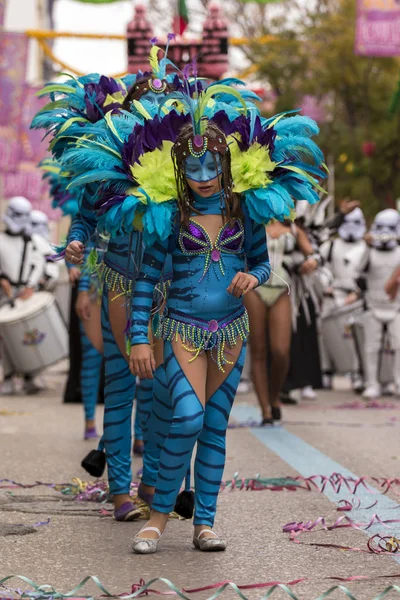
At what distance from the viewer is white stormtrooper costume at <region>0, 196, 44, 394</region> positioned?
15.2m

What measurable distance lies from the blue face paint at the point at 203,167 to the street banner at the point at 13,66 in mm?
21401

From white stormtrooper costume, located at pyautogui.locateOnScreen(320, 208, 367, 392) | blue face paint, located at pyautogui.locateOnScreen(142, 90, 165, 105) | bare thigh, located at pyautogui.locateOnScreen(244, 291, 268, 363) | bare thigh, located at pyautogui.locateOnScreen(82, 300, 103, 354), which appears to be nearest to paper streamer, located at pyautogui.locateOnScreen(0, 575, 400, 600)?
blue face paint, located at pyautogui.locateOnScreen(142, 90, 165, 105)

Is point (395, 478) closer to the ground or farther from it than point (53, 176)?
closer to the ground

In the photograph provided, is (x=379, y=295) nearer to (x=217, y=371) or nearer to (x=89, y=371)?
(x=89, y=371)

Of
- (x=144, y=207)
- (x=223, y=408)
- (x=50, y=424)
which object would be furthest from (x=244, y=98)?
(x=50, y=424)

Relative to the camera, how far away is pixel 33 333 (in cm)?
1488

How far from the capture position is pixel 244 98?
6.34 meters

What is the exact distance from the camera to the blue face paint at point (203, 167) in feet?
18.3

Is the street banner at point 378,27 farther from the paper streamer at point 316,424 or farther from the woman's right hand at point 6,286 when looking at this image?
the paper streamer at point 316,424

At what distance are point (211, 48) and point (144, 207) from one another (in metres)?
11.3

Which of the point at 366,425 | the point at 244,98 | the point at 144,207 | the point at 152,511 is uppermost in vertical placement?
the point at 244,98

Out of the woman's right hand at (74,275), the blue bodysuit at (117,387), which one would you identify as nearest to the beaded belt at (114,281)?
the blue bodysuit at (117,387)

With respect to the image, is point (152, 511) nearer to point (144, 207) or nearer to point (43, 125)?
point (144, 207)

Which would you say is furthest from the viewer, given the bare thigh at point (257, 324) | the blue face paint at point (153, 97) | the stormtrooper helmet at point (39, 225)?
the stormtrooper helmet at point (39, 225)
